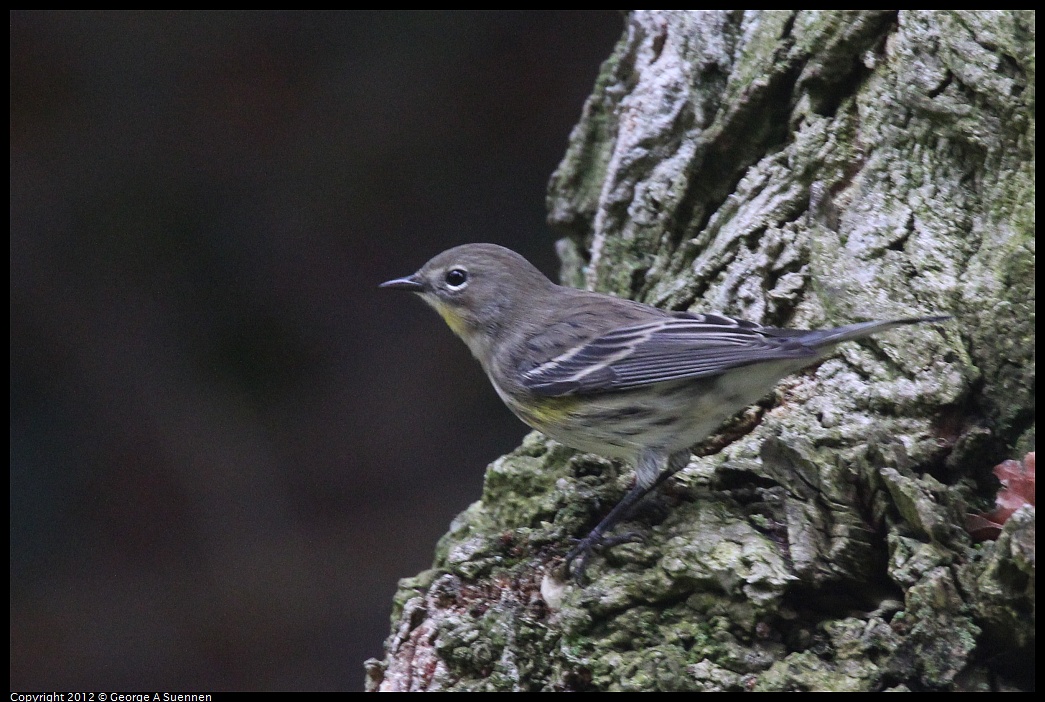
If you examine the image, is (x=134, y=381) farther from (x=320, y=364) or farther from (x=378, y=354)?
(x=378, y=354)

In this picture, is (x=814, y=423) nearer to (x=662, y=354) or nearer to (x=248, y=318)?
(x=662, y=354)

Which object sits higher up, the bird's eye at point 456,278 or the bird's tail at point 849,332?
the bird's eye at point 456,278

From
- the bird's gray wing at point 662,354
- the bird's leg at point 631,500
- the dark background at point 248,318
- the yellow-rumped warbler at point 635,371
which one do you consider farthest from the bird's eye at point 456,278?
the dark background at point 248,318

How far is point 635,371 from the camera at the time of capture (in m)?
3.43

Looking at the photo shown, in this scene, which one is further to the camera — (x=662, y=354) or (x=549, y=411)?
(x=549, y=411)

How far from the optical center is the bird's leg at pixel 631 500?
3.02 m

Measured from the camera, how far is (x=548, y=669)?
2.80 meters

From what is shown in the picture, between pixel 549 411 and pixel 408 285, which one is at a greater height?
pixel 408 285

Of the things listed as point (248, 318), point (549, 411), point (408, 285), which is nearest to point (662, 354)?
point (549, 411)

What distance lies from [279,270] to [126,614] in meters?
2.72

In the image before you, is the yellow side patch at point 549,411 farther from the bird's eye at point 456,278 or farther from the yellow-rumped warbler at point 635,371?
the bird's eye at point 456,278

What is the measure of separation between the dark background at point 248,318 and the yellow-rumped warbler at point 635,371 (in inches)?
130

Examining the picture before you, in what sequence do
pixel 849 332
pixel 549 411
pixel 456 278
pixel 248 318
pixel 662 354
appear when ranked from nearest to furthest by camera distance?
pixel 849 332
pixel 662 354
pixel 549 411
pixel 456 278
pixel 248 318

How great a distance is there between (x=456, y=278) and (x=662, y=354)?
1.24 m
